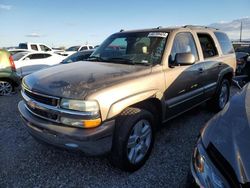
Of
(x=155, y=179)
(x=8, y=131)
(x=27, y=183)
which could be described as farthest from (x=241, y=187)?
(x=8, y=131)

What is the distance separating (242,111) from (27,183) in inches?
97.4

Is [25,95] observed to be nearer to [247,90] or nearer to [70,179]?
[70,179]

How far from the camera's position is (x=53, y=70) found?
3.42 m

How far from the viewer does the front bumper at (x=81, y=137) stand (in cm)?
251

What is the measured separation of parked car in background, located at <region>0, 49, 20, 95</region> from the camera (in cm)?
764

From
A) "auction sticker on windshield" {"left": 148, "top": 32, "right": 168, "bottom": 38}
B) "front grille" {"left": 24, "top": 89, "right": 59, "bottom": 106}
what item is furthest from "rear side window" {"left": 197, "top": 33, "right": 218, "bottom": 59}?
"front grille" {"left": 24, "top": 89, "right": 59, "bottom": 106}

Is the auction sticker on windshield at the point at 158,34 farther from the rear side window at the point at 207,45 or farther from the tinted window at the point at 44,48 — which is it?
the tinted window at the point at 44,48

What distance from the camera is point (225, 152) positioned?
1.56 metres

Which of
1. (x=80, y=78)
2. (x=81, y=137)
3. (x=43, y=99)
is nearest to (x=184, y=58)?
(x=80, y=78)

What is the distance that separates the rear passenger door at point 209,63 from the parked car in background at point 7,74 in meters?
6.06

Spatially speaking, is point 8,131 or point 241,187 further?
point 8,131

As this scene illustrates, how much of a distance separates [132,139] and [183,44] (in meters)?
1.95

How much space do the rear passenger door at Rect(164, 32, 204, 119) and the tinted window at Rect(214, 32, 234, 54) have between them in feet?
4.40

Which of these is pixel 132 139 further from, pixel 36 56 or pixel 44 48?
pixel 44 48
